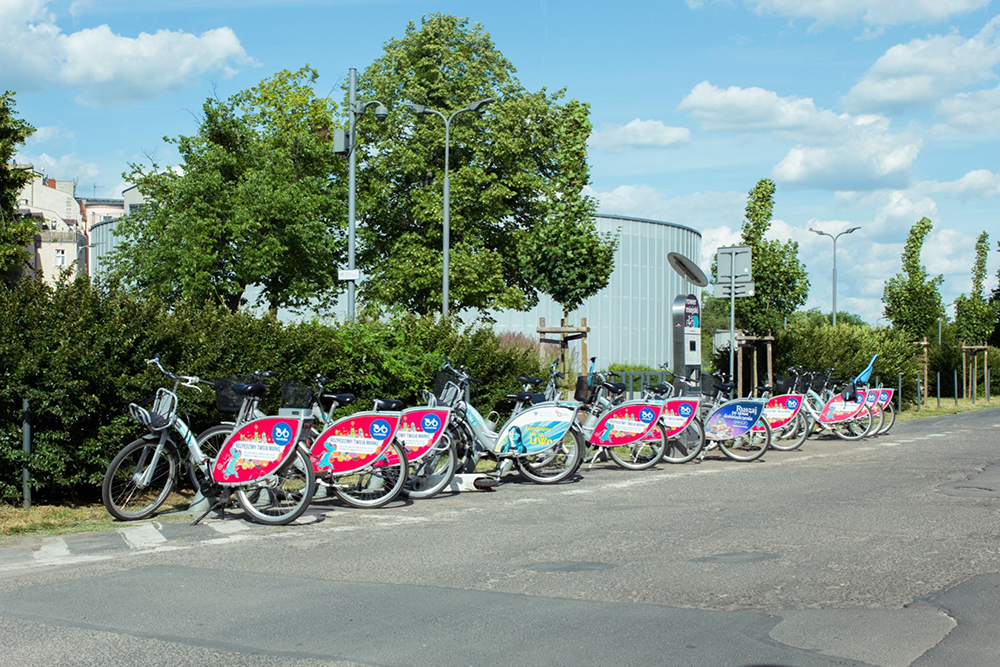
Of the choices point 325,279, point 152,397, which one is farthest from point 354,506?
point 325,279

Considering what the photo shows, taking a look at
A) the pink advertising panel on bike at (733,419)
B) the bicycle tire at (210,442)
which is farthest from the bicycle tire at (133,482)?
the pink advertising panel on bike at (733,419)

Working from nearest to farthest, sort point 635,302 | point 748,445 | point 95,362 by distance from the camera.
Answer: point 95,362 → point 748,445 → point 635,302

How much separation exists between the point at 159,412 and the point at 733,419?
8796mm

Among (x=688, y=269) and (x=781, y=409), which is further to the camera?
(x=688, y=269)

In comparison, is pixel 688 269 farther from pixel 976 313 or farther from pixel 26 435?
pixel 976 313

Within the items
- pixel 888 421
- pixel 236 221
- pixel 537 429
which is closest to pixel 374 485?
pixel 537 429

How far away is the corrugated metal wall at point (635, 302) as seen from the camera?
6844cm

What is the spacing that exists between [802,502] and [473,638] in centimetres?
602

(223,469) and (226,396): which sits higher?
(226,396)

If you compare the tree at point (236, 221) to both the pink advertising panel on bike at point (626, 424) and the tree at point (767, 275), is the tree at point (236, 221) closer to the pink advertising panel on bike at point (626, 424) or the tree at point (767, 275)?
the tree at point (767, 275)

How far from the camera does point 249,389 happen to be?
30.5ft

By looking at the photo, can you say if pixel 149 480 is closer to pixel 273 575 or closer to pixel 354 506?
pixel 354 506

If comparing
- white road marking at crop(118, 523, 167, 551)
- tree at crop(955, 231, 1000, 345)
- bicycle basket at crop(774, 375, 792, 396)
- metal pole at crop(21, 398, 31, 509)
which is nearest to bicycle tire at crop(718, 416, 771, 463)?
bicycle basket at crop(774, 375, 792, 396)

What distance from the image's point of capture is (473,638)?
17.1 feet
